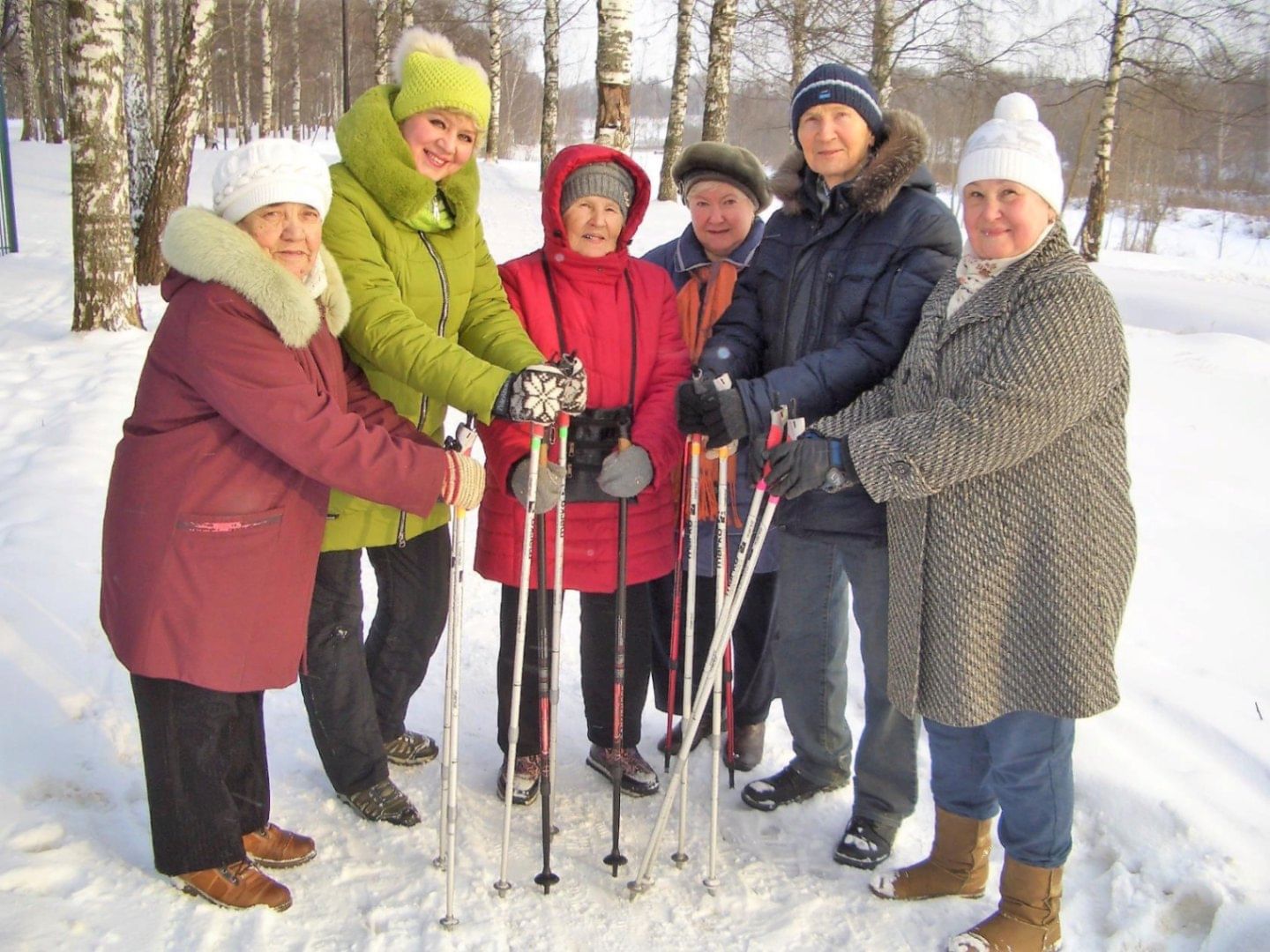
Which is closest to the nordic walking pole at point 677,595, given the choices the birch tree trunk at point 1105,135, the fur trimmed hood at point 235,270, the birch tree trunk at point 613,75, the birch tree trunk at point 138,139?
the fur trimmed hood at point 235,270

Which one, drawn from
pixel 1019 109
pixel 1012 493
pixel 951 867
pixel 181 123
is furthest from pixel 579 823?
pixel 181 123

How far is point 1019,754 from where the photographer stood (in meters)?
2.52

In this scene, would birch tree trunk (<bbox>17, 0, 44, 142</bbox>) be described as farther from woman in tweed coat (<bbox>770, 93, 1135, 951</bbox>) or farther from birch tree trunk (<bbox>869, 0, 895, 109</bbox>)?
woman in tweed coat (<bbox>770, 93, 1135, 951</bbox>)

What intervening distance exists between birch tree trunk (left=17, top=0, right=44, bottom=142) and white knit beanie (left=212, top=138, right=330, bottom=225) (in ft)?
83.6

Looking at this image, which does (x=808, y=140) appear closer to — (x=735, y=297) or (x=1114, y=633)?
(x=735, y=297)

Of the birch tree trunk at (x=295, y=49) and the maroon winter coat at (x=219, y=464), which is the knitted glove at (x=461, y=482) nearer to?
the maroon winter coat at (x=219, y=464)

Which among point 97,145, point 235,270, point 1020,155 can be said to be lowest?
point 235,270

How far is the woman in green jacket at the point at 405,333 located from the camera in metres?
2.73

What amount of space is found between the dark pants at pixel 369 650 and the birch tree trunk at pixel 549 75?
1684 cm

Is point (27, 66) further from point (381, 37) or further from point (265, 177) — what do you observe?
point (265, 177)

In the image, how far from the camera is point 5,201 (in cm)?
1277

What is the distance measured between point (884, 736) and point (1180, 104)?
54.3ft

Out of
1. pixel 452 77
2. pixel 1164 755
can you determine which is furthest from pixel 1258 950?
pixel 452 77

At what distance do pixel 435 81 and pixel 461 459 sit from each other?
110 cm
